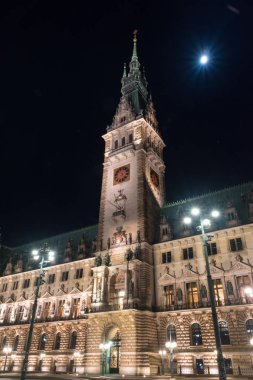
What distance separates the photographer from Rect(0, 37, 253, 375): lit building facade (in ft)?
129

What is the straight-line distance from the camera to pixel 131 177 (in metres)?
55.0

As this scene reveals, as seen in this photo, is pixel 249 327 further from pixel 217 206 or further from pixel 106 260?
pixel 106 260

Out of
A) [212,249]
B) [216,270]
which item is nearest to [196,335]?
[216,270]

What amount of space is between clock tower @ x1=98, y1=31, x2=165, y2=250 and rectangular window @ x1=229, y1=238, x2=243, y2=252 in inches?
491

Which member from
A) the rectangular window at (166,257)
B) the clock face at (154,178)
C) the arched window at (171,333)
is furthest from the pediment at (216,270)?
the clock face at (154,178)

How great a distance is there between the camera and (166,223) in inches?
1956

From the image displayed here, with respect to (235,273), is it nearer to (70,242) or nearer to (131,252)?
(131,252)

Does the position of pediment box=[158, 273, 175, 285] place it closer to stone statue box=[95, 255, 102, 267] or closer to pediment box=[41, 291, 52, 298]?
stone statue box=[95, 255, 102, 267]

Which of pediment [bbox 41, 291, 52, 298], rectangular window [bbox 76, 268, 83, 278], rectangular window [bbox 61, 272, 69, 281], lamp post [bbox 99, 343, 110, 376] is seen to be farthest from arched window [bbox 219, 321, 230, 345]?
pediment [bbox 41, 291, 52, 298]

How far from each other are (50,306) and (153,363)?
23.5 metres

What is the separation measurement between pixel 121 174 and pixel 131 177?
8.75ft

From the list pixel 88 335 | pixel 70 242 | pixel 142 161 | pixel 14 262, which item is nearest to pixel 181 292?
pixel 88 335

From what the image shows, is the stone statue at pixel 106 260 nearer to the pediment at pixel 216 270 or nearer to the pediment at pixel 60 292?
the pediment at pixel 60 292

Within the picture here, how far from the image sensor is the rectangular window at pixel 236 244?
41622 millimetres
